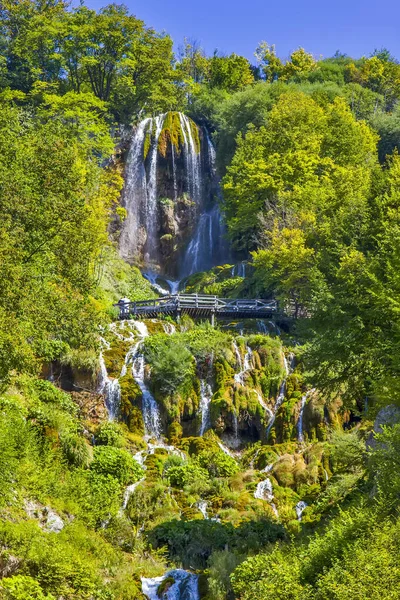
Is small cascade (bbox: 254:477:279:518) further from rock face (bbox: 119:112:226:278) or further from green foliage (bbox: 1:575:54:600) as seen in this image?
rock face (bbox: 119:112:226:278)

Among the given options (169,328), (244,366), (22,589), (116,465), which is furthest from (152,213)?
(22,589)

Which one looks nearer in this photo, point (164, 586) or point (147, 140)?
point (164, 586)

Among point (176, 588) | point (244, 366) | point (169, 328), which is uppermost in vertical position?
point (169, 328)

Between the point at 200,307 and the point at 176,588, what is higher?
the point at 200,307

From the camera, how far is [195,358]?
94.4ft

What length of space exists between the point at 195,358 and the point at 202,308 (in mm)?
6208

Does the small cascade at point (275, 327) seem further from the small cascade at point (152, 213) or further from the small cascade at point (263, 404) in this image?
the small cascade at point (152, 213)

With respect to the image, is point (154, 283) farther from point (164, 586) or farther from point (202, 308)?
point (164, 586)

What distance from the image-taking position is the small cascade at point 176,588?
15953 millimetres

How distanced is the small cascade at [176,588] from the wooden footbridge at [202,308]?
18350mm

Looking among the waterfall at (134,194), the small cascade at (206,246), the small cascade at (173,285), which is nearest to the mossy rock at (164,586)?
the small cascade at (173,285)

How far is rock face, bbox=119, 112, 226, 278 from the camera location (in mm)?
49062

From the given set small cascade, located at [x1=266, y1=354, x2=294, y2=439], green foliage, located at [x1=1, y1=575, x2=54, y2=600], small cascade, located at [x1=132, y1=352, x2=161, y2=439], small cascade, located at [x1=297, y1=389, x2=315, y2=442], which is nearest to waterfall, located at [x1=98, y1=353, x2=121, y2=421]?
small cascade, located at [x1=132, y1=352, x2=161, y2=439]

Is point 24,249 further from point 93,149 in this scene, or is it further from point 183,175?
point 183,175
